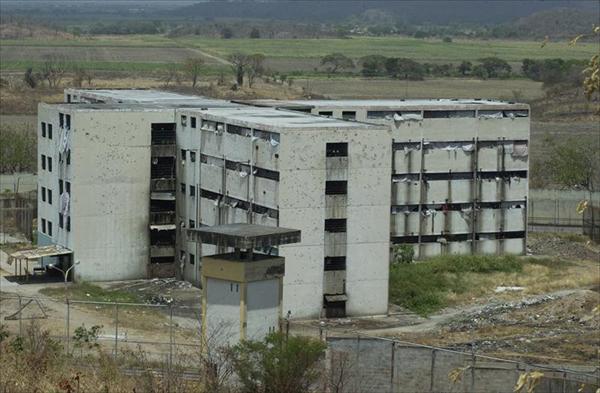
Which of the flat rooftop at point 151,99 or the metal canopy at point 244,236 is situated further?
the flat rooftop at point 151,99

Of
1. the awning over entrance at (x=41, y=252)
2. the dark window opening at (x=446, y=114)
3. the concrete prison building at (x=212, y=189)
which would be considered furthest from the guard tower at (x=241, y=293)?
the dark window opening at (x=446, y=114)

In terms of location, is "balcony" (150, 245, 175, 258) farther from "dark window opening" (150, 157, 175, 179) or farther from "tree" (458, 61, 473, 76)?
"tree" (458, 61, 473, 76)

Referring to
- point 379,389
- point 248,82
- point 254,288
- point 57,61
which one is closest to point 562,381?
point 379,389

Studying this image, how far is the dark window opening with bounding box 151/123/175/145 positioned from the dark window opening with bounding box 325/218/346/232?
8.34m

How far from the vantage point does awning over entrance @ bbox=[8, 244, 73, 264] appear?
1816 inches

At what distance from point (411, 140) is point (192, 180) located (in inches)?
319

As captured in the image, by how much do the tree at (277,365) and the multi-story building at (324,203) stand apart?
12361 mm

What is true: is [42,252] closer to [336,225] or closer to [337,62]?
[336,225]

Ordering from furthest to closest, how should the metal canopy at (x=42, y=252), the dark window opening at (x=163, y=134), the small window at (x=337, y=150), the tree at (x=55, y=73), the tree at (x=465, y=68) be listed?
the tree at (x=465, y=68) → the tree at (x=55, y=73) → the dark window opening at (x=163, y=134) → the metal canopy at (x=42, y=252) → the small window at (x=337, y=150)

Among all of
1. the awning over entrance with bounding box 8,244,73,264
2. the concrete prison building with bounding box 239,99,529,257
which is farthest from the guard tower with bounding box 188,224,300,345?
the concrete prison building with bounding box 239,99,529,257

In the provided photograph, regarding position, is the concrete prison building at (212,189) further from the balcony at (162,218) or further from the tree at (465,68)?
the tree at (465,68)

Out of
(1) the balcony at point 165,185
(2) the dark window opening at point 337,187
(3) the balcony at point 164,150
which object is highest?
(3) the balcony at point 164,150

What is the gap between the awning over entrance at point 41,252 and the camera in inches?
1816

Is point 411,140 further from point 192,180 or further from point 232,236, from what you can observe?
point 232,236
